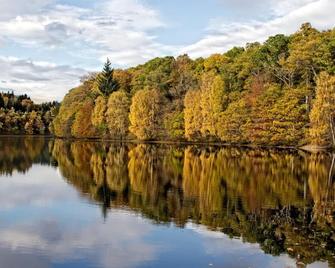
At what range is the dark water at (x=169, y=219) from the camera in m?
13.0

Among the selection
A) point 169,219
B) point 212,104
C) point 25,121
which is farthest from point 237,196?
point 25,121

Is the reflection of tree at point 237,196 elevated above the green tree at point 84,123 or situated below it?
below

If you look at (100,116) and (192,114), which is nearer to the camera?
(192,114)

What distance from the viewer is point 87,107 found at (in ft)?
334

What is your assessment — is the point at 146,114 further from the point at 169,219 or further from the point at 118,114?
the point at 169,219

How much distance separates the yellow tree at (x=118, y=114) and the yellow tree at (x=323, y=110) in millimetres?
41686

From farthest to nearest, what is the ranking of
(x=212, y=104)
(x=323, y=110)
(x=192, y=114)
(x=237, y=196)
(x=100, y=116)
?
(x=100, y=116) < (x=192, y=114) < (x=212, y=104) < (x=323, y=110) < (x=237, y=196)

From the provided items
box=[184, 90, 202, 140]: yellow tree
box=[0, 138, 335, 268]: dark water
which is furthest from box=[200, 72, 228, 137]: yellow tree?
box=[0, 138, 335, 268]: dark water

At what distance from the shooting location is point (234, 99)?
230ft

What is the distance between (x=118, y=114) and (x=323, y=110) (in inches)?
1725

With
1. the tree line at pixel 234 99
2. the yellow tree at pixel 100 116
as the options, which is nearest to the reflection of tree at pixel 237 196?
the tree line at pixel 234 99

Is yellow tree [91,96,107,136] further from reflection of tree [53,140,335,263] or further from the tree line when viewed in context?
reflection of tree [53,140,335,263]

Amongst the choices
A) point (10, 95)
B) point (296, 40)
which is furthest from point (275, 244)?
point (10, 95)

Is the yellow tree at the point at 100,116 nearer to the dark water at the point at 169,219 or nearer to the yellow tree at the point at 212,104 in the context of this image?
the yellow tree at the point at 212,104
